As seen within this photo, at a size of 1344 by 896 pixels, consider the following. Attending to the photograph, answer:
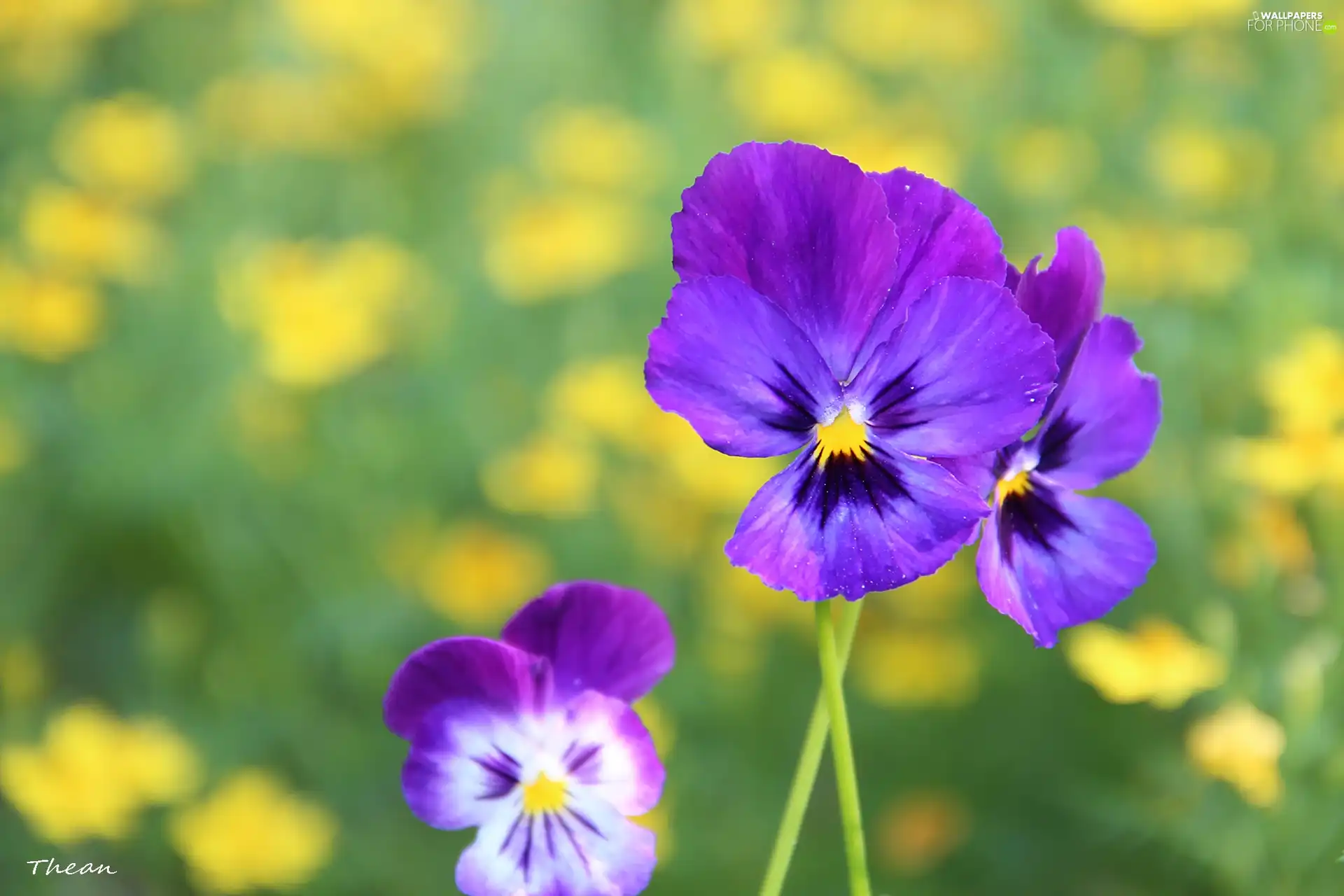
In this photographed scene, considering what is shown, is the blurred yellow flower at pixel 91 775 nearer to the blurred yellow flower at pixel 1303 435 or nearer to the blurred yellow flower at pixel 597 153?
the blurred yellow flower at pixel 1303 435

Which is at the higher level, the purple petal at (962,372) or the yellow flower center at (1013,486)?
the yellow flower center at (1013,486)

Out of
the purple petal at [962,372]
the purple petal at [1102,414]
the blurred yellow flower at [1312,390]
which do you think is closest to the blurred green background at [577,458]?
the blurred yellow flower at [1312,390]

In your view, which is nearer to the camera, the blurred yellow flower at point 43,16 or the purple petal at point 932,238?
the purple petal at point 932,238

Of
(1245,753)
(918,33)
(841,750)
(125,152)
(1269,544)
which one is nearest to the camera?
(841,750)

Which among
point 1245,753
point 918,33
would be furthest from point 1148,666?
point 918,33

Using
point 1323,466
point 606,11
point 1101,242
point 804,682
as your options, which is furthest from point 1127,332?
point 606,11

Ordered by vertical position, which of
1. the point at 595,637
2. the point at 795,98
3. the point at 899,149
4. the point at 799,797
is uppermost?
the point at 795,98

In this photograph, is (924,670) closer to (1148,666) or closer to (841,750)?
(1148,666)
